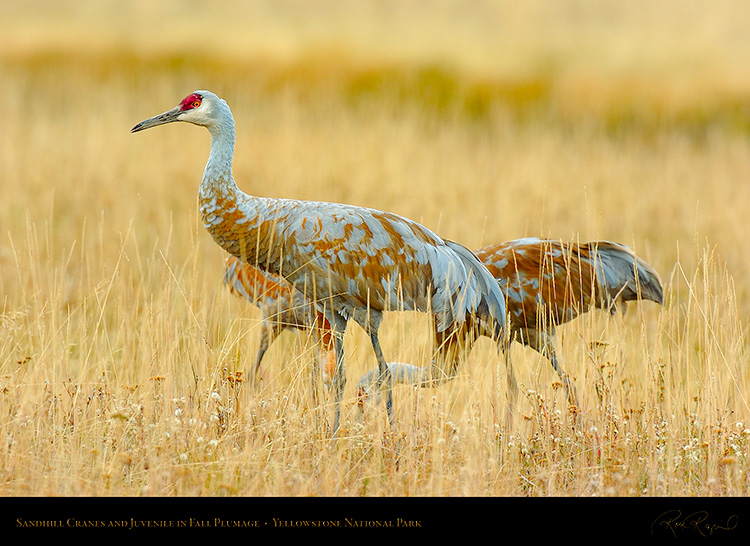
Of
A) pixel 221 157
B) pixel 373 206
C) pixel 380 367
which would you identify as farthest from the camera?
pixel 373 206

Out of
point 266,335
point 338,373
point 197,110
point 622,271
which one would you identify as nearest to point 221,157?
point 197,110

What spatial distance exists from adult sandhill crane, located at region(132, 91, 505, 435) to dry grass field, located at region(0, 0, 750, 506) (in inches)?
12.9

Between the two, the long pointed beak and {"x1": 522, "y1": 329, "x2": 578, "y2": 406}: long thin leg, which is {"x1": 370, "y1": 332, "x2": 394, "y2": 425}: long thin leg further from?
the long pointed beak

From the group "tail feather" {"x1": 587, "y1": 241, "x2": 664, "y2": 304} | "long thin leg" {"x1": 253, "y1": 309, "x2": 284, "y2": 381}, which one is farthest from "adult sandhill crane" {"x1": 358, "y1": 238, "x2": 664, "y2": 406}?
"long thin leg" {"x1": 253, "y1": 309, "x2": 284, "y2": 381}

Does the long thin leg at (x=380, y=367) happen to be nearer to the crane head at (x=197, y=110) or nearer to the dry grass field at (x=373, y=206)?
the dry grass field at (x=373, y=206)

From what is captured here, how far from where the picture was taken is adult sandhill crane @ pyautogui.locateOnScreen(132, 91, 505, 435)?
4.72 m

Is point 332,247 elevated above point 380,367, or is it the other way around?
point 332,247

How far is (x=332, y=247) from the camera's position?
15.6 ft

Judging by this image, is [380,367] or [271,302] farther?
[271,302]
